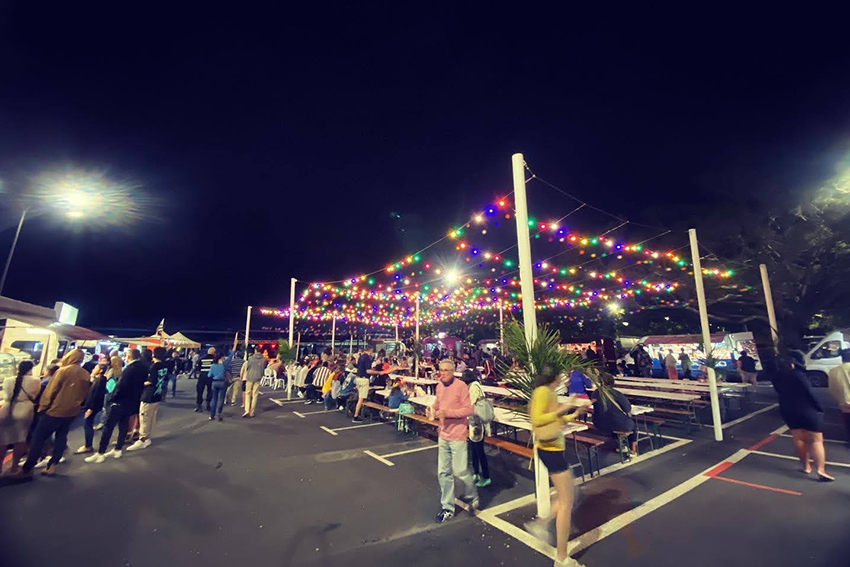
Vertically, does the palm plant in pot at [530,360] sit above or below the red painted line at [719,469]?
above

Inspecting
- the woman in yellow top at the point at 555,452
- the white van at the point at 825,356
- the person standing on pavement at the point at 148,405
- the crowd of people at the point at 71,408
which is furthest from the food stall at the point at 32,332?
the white van at the point at 825,356

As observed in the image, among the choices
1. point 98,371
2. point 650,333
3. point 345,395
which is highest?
point 650,333

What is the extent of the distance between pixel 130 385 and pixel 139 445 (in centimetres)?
130

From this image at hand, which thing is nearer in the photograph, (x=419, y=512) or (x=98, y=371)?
(x=419, y=512)

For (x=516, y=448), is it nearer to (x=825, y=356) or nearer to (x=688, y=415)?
(x=688, y=415)

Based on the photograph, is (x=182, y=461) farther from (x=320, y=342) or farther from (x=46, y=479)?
(x=320, y=342)

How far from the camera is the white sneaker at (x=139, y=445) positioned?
20.7 ft

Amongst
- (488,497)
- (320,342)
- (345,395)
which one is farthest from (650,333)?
(320,342)

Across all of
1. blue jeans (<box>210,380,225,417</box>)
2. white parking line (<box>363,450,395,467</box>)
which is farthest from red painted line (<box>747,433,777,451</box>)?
blue jeans (<box>210,380,225,417</box>)

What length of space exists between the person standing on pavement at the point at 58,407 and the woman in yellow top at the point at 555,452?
6662mm

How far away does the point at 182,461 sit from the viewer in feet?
18.8

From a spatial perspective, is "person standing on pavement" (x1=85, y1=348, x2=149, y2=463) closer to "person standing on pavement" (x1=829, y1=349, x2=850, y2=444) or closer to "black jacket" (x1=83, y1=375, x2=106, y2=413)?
"black jacket" (x1=83, y1=375, x2=106, y2=413)

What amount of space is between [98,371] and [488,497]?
7859 millimetres

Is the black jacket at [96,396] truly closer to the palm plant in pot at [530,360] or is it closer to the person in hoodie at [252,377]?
the person in hoodie at [252,377]
